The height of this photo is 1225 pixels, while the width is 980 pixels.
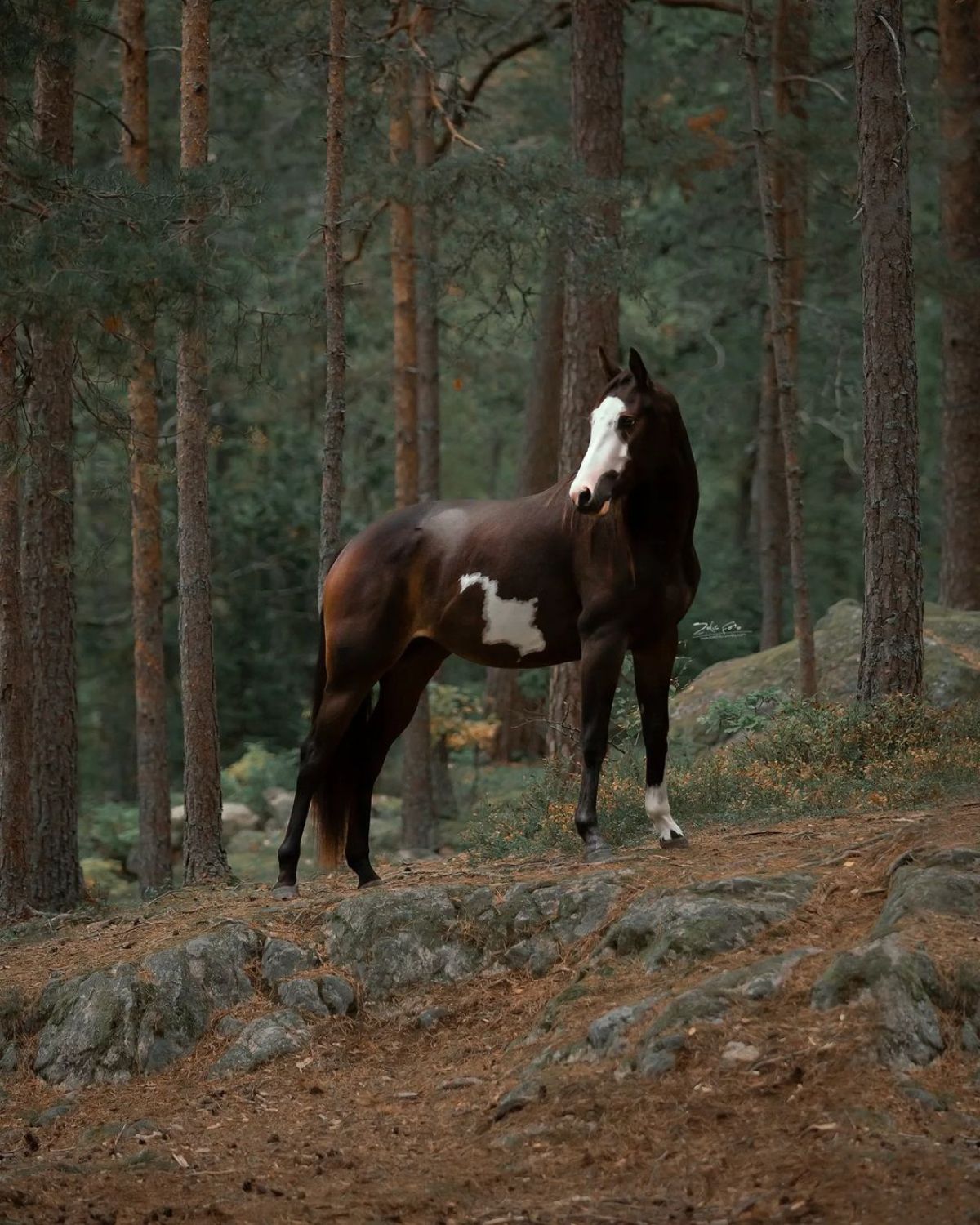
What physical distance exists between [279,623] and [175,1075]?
19894 millimetres

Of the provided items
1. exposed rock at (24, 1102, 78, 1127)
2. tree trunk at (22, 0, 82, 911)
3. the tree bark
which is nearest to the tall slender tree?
the tree bark

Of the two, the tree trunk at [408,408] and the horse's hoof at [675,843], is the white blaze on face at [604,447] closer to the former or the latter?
the horse's hoof at [675,843]

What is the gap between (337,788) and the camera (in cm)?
905

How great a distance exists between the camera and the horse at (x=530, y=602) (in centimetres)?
810

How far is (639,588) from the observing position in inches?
322

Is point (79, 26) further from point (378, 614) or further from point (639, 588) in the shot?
point (639, 588)

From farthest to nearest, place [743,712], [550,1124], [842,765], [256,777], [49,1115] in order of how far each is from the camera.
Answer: [256,777] → [743,712] → [842,765] → [49,1115] → [550,1124]

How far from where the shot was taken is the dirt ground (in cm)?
508

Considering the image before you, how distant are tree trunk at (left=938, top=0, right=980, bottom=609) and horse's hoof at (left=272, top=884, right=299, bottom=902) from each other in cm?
1035

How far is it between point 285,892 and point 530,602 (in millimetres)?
2187

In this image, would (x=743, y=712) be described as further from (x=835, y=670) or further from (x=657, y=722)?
(x=657, y=722)

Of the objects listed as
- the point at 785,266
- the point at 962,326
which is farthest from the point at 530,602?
the point at 785,266

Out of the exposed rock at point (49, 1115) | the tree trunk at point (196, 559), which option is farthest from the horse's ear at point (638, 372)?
the tree trunk at point (196, 559)

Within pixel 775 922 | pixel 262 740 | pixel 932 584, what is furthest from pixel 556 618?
pixel 932 584
